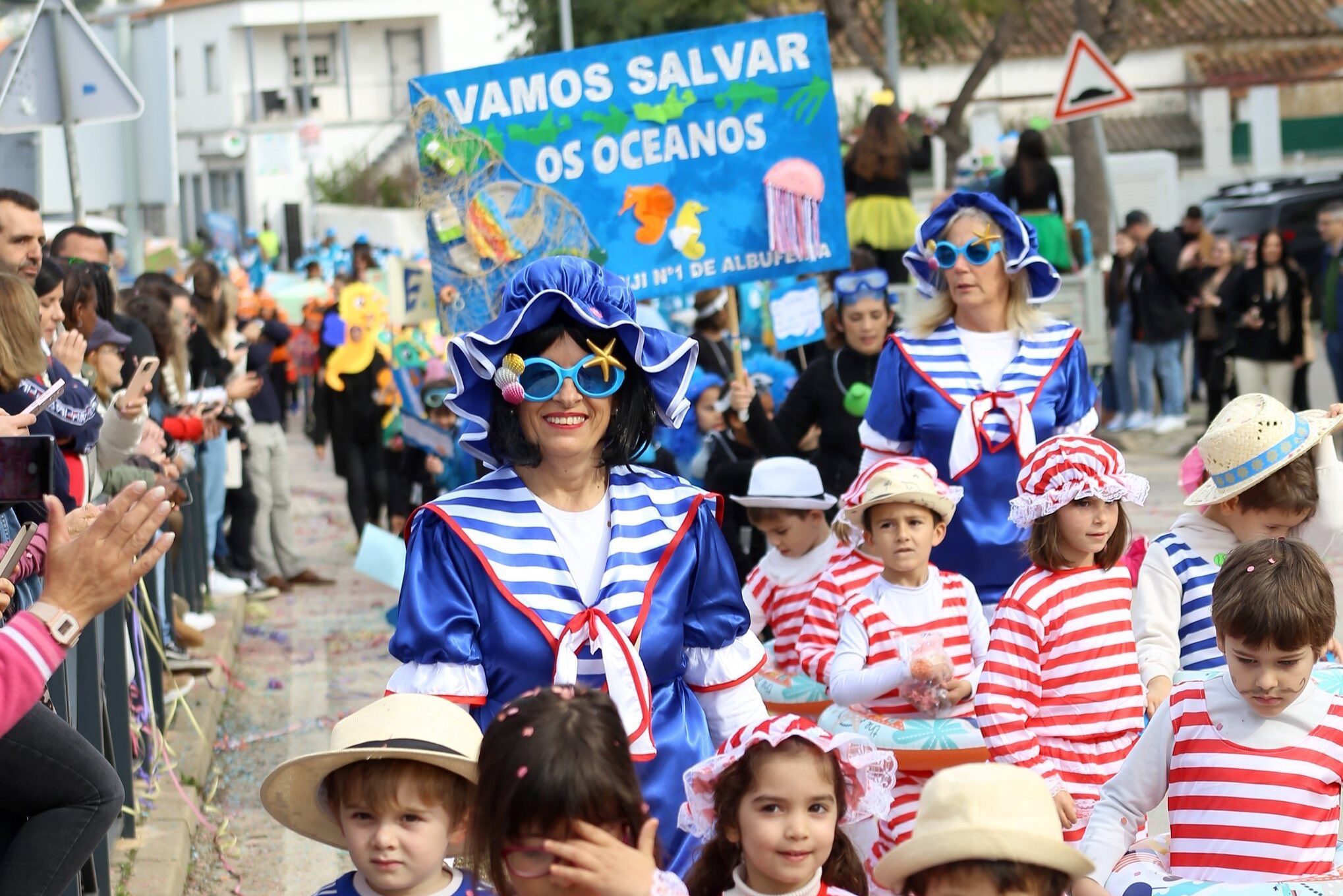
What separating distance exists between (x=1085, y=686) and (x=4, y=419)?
117 inches

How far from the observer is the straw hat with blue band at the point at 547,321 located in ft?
12.9

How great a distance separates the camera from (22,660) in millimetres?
3244

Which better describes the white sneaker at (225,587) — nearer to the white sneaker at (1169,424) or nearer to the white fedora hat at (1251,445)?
the white sneaker at (1169,424)

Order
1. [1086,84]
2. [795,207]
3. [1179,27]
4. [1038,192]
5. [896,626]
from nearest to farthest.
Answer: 1. [896,626]
2. [795,207]
3. [1038,192]
4. [1086,84]
5. [1179,27]

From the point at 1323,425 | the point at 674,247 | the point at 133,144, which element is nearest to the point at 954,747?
the point at 1323,425

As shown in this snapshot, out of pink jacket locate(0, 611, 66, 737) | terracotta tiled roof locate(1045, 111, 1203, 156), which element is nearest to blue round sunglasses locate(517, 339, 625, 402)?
pink jacket locate(0, 611, 66, 737)

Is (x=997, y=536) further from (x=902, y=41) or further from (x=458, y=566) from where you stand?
(x=902, y=41)

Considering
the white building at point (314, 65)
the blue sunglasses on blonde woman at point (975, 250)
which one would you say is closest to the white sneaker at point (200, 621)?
the blue sunglasses on blonde woman at point (975, 250)

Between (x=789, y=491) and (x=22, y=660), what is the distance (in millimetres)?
4218

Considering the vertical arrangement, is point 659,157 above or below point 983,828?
above

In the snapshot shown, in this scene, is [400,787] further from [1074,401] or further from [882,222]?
[882,222]

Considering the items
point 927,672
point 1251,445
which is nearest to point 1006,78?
point 927,672

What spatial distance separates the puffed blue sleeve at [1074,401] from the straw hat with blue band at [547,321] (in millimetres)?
2225

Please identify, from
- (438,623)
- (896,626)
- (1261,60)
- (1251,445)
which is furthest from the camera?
(1261,60)
